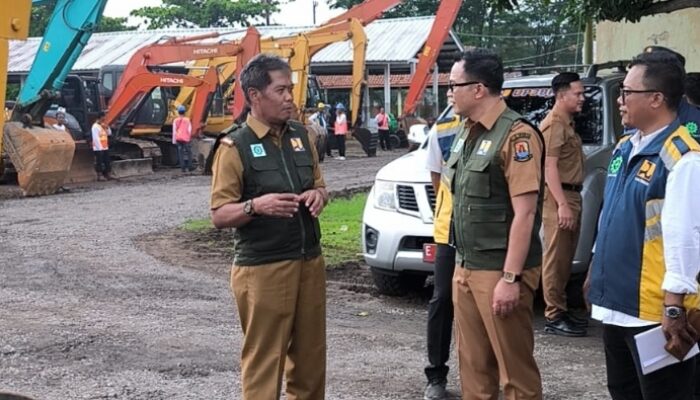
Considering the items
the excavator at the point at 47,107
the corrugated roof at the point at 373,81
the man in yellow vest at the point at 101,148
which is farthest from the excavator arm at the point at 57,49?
the corrugated roof at the point at 373,81

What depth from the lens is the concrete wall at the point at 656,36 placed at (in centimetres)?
1430

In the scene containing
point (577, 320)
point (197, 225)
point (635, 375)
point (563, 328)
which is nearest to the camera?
point (635, 375)

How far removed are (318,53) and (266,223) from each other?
35.2 meters

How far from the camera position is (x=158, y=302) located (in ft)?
26.9

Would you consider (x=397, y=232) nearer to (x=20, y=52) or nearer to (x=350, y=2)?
(x=20, y=52)

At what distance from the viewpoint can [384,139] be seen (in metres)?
33.7

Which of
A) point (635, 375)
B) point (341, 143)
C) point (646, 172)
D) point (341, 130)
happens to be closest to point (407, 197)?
point (635, 375)

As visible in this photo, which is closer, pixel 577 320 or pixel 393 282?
pixel 577 320

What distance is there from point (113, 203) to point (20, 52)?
28117 mm

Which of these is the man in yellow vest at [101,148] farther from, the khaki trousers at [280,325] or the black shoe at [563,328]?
the khaki trousers at [280,325]

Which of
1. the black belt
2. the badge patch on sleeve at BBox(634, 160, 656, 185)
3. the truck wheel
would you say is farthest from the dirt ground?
the badge patch on sleeve at BBox(634, 160, 656, 185)

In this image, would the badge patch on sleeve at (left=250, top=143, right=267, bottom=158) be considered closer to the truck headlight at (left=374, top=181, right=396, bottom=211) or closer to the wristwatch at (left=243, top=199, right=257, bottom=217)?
the wristwatch at (left=243, top=199, right=257, bottom=217)

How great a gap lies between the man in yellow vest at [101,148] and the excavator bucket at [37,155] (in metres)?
2.43

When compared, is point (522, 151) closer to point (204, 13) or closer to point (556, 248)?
point (556, 248)
